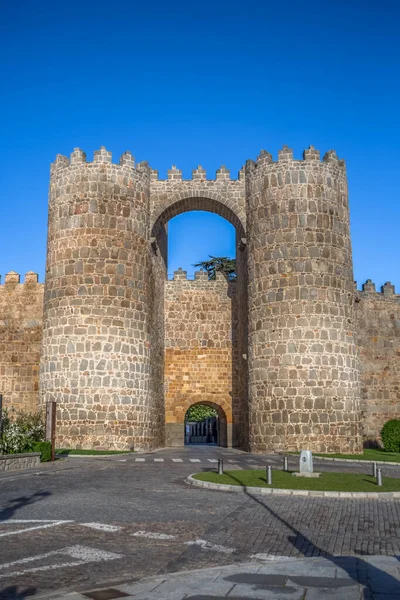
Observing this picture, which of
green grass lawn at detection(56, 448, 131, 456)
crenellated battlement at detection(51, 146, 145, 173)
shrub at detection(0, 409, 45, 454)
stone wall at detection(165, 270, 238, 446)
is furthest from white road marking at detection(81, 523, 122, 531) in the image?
stone wall at detection(165, 270, 238, 446)

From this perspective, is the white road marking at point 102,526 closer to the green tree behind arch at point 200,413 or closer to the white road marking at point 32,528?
the white road marking at point 32,528

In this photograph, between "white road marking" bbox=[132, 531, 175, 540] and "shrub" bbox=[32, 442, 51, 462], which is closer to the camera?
"white road marking" bbox=[132, 531, 175, 540]

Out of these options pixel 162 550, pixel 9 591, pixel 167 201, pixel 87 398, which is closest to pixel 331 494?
pixel 162 550

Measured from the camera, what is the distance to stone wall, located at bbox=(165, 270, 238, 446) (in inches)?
1207

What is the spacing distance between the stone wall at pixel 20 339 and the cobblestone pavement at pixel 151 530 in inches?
669

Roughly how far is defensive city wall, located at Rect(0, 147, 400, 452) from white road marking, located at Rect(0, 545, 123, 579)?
17.1 m

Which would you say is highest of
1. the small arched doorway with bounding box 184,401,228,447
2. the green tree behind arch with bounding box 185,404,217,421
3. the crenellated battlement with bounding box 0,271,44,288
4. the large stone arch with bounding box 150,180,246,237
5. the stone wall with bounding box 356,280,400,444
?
the large stone arch with bounding box 150,180,246,237

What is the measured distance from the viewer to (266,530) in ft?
27.3

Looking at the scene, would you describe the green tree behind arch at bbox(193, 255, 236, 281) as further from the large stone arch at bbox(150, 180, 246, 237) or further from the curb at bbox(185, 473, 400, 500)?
the curb at bbox(185, 473, 400, 500)

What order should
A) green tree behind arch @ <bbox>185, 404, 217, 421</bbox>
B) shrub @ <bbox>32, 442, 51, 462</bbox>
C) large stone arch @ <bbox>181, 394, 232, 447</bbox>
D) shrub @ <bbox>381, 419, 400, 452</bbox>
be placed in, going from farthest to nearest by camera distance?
green tree behind arch @ <bbox>185, 404, 217, 421</bbox> → large stone arch @ <bbox>181, 394, 232, 447</bbox> → shrub @ <bbox>381, 419, 400, 452</bbox> → shrub @ <bbox>32, 442, 51, 462</bbox>

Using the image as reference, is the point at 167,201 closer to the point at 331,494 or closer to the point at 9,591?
the point at 331,494

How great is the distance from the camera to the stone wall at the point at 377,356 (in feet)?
100

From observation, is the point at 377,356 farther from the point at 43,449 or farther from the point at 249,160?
the point at 43,449

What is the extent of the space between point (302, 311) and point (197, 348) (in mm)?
8265
